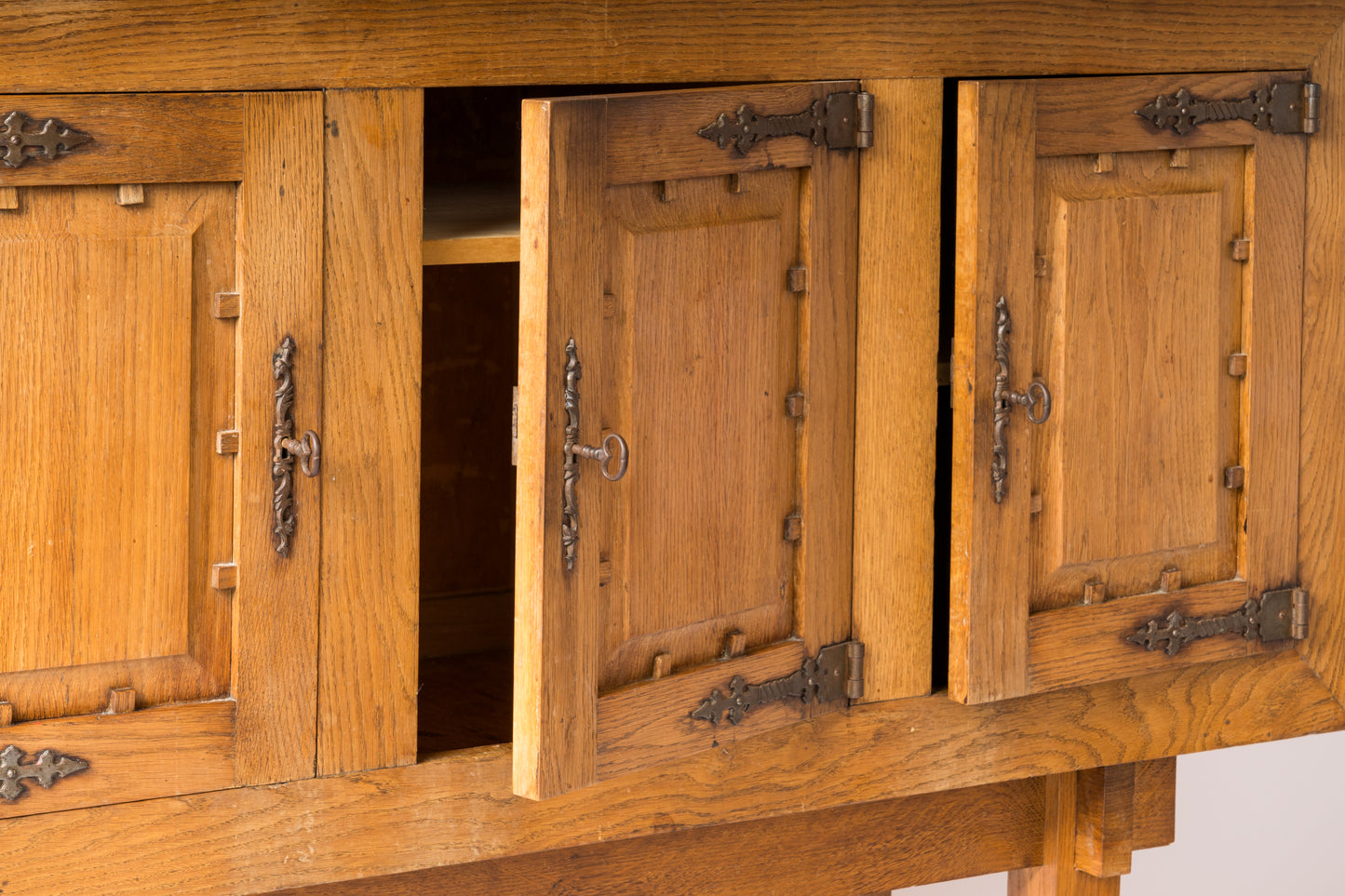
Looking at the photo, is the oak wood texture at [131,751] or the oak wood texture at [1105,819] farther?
the oak wood texture at [1105,819]

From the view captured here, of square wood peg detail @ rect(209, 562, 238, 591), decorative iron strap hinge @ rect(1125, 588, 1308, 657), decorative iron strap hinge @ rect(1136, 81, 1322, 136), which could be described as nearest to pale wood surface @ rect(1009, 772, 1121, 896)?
decorative iron strap hinge @ rect(1125, 588, 1308, 657)

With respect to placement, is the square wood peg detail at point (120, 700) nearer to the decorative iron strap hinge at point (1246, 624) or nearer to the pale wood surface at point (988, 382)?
the pale wood surface at point (988, 382)

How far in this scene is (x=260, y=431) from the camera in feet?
4.36

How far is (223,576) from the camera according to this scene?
1333 mm

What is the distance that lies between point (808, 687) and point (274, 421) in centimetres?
47

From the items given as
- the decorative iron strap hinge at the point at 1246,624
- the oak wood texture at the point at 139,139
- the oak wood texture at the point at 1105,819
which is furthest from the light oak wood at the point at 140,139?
the oak wood texture at the point at 1105,819

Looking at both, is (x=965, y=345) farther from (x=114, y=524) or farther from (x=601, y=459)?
(x=114, y=524)

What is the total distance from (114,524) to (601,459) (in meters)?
0.33

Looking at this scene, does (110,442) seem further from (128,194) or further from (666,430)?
(666,430)

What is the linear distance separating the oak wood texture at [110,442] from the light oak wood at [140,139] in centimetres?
1

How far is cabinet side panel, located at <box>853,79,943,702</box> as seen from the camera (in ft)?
4.94

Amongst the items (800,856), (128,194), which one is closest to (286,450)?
(128,194)

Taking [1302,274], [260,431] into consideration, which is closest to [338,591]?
[260,431]

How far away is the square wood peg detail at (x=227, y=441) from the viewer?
4.33 feet
